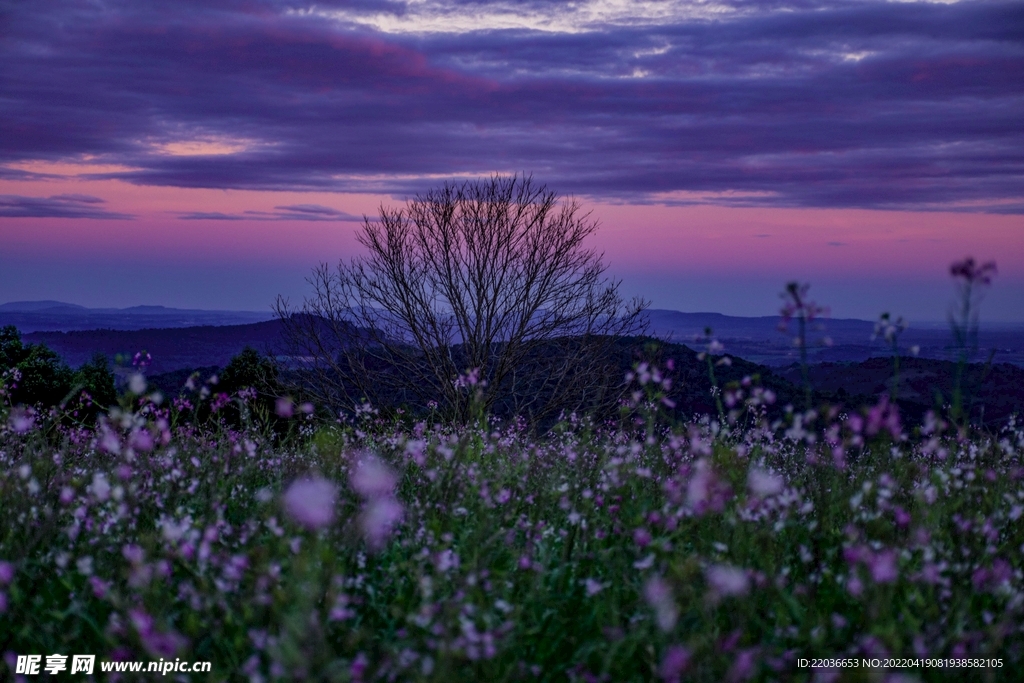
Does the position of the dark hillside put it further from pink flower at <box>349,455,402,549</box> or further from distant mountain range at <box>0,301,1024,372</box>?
pink flower at <box>349,455,402,549</box>

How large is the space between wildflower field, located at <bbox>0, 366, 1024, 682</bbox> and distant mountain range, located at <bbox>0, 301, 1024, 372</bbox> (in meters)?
0.43

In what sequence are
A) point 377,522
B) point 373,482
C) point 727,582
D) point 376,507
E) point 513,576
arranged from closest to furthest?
point 727,582
point 377,522
point 376,507
point 373,482
point 513,576

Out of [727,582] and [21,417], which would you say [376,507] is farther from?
[21,417]

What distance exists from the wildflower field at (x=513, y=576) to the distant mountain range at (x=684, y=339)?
425 mm

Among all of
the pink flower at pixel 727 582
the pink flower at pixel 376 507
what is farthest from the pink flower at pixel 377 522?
the pink flower at pixel 727 582

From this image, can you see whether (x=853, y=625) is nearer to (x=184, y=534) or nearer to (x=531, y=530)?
(x=531, y=530)

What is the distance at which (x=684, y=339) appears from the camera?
419 cm

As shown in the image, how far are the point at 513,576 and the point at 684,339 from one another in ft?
5.09

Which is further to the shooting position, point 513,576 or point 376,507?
point 513,576

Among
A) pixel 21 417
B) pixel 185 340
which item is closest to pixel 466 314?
pixel 21 417

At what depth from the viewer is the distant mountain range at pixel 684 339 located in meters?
4.01

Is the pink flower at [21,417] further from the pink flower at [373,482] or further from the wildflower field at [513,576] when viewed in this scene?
the pink flower at [373,482]

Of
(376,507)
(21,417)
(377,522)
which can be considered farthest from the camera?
(21,417)

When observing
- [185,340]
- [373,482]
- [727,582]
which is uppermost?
[373,482]
